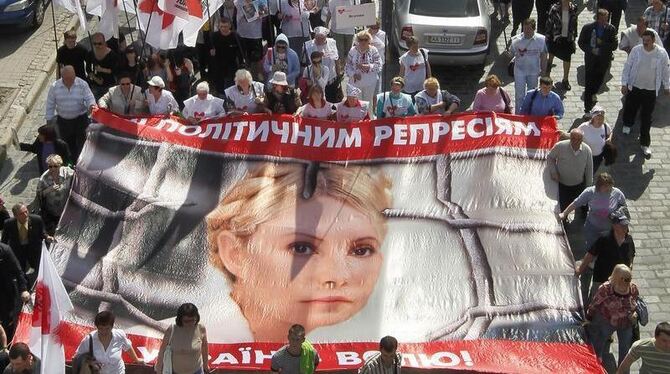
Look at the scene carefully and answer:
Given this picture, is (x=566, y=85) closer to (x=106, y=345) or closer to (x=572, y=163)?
(x=572, y=163)

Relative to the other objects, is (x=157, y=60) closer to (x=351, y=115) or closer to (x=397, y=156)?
(x=351, y=115)

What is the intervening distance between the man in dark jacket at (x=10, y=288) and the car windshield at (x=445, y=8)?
8186 mm

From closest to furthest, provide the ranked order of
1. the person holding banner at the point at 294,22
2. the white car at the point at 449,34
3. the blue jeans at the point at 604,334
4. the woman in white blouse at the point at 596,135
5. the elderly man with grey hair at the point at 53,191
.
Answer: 1. the blue jeans at the point at 604,334
2. the elderly man with grey hair at the point at 53,191
3. the woman in white blouse at the point at 596,135
4. the person holding banner at the point at 294,22
5. the white car at the point at 449,34

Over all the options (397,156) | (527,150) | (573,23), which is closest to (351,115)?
(397,156)

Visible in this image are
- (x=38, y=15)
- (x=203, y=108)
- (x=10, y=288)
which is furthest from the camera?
(x=38, y=15)

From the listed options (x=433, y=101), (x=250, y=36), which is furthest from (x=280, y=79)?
(x=250, y=36)

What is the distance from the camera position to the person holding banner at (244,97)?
14773 millimetres

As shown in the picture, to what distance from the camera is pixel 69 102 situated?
14.9 metres

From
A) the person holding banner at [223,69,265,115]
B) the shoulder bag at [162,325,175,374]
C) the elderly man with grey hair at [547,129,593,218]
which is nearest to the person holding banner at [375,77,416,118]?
the person holding banner at [223,69,265,115]

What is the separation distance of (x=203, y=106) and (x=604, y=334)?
5700 mm

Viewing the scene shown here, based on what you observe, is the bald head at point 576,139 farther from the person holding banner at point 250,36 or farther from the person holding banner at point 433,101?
the person holding banner at point 250,36

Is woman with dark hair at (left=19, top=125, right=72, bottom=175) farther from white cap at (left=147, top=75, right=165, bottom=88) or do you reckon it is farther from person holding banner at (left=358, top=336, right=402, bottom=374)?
person holding banner at (left=358, top=336, right=402, bottom=374)

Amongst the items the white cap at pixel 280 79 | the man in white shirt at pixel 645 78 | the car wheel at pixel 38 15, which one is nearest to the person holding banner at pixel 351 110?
the white cap at pixel 280 79

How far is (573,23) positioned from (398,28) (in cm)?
263
